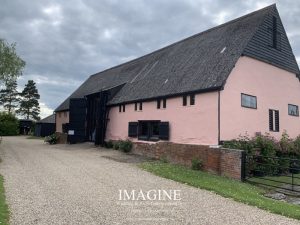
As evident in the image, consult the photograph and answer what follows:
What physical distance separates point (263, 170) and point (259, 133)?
3.26 meters

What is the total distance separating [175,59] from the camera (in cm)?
2639

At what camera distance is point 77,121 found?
33281mm

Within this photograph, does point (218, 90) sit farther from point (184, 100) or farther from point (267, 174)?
point (267, 174)

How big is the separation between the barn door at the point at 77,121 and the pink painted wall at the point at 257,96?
61.9 feet

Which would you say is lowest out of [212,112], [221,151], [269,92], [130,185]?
[130,185]

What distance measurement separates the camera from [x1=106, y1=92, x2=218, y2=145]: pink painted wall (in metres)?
17.8

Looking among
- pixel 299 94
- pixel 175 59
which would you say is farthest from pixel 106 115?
pixel 299 94

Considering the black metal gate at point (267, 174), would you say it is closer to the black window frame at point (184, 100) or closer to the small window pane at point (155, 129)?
the black window frame at point (184, 100)

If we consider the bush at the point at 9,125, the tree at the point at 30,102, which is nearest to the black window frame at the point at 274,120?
the bush at the point at 9,125

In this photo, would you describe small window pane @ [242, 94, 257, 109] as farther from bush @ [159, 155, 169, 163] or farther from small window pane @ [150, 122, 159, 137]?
small window pane @ [150, 122, 159, 137]

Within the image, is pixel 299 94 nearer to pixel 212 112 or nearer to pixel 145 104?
pixel 212 112

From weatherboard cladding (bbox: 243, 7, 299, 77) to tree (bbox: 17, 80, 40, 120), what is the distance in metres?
65.0

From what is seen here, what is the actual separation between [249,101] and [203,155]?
4578 millimetres

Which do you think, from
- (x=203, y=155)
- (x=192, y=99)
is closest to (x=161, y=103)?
(x=192, y=99)
